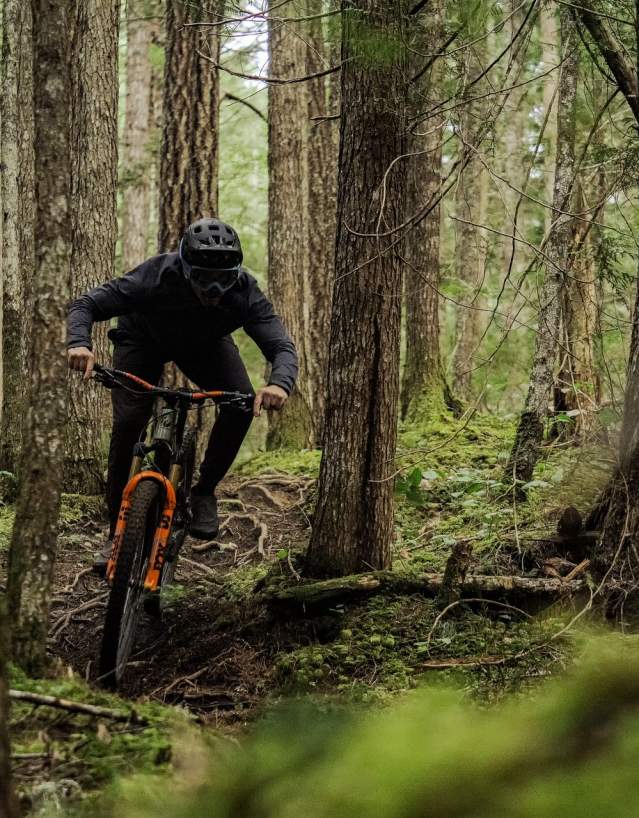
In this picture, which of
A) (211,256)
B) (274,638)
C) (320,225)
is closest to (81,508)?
(274,638)

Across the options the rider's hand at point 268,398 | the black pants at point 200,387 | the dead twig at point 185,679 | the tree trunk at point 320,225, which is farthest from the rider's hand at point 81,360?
the tree trunk at point 320,225

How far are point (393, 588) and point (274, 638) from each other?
2.55 feet

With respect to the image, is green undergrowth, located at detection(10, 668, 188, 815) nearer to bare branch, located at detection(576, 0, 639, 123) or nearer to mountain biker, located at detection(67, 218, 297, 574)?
mountain biker, located at detection(67, 218, 297, 574)

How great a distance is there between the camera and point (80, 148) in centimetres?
895

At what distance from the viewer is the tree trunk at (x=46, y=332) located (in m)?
3.13

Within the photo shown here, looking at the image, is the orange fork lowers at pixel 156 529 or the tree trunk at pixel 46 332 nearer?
the tree trunk at pixel 46 332

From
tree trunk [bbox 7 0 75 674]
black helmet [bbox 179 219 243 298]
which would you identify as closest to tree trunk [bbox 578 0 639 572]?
black helmet [bbox 179 219 243 298]

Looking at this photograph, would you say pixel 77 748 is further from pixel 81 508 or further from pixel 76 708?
pixel 81 508

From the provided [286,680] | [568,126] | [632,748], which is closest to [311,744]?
[632,748]

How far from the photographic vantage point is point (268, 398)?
5078mm

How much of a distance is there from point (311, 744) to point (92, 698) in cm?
205

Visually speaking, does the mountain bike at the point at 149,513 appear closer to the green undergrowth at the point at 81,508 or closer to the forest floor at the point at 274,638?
the forest floor at the point at 274,638

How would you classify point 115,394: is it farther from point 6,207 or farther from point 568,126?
point 6,207

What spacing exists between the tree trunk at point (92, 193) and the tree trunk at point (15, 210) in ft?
2.06
